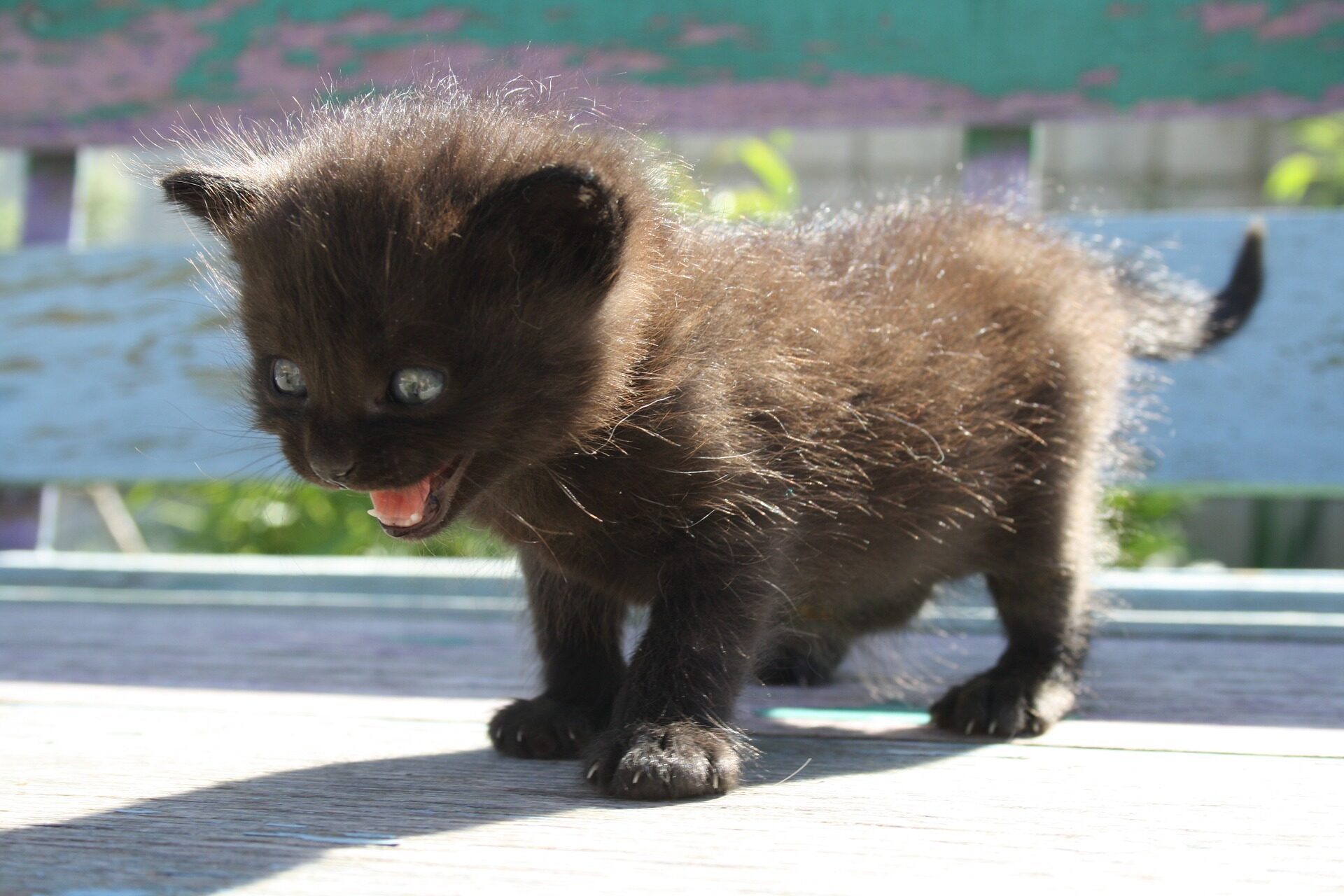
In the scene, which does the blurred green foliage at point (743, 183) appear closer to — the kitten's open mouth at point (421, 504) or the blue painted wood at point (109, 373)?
the kitten's open mouth at point (421, 504)

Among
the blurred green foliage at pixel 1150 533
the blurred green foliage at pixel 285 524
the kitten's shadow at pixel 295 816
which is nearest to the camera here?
the kitten's shadow at pixel 295 816

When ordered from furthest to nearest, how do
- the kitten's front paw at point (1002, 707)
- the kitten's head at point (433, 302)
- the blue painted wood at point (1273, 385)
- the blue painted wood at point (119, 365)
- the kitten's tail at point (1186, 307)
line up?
the blue painted wood at point (119, 365), the blue painted wood at point (1273, 385), the kitten's tail at point (1186, 307), the kitten's front paw at point (1002, 707), the kitten's head at point (433, 302)

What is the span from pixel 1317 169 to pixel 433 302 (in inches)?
237

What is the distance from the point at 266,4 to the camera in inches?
153

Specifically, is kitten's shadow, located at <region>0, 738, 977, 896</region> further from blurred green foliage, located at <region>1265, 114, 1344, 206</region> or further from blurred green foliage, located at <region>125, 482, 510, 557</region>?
blurred green foliage, located at <region>1265, 114, 1344, 206</region>

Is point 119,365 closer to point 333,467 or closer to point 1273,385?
point 333,467

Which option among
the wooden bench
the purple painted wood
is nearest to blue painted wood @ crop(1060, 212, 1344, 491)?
the wooden bench

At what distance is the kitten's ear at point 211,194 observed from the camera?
1.95m

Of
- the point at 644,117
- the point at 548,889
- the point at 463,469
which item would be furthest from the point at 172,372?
the point at 548,889

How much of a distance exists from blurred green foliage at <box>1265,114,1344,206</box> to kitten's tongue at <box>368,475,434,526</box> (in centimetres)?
526

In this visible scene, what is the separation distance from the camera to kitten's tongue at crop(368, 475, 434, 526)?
179cm

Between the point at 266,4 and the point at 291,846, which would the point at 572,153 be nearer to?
the point at 291,846

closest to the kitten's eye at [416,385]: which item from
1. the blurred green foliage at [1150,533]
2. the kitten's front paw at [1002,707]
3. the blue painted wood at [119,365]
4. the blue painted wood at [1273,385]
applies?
the kitten's front paw at [1002,707]

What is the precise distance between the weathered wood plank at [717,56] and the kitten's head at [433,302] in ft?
4.68
